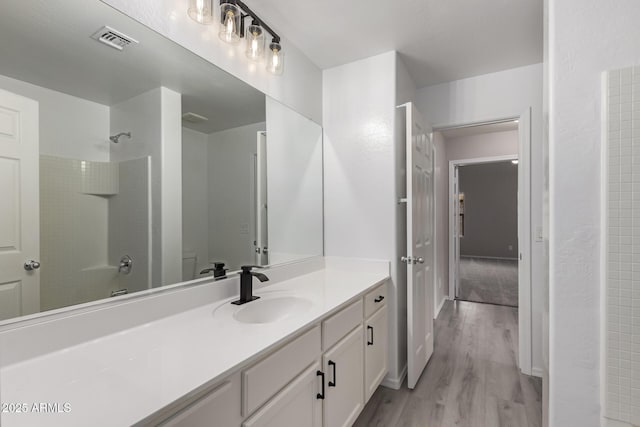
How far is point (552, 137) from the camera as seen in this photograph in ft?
3.67

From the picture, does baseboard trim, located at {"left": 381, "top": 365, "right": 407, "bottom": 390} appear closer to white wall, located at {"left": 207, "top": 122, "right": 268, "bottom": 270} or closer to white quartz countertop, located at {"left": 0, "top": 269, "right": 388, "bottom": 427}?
white quartz countertop, located at {"left": 0, "top": 269, "right": 388, "bottom": 427}

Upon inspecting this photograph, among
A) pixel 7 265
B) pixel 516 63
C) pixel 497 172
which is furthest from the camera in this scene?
pixel 497 172

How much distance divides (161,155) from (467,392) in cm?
238

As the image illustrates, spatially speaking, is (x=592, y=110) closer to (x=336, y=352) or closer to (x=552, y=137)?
(x=552, y=137)

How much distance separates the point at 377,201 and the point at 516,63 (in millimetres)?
1557

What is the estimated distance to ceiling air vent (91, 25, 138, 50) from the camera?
1.02 meters

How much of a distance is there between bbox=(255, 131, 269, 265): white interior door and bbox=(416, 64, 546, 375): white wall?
169 centimetres

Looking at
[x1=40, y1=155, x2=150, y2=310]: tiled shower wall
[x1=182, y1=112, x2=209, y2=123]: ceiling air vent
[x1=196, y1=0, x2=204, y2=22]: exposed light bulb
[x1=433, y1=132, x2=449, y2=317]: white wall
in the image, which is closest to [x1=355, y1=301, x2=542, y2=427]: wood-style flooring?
[x1=433, y1=132, x2=449, y2=317]: white wall

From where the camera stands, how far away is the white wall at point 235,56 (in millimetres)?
1153

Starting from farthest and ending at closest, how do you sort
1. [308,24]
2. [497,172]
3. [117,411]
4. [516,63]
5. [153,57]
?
[497,172] → [516,63] → [308,24] → [153,57] → [117,411]

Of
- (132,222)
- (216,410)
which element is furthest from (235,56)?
(216,410)

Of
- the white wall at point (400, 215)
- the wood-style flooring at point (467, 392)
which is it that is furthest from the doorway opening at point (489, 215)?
the white wall at point (400, 215)

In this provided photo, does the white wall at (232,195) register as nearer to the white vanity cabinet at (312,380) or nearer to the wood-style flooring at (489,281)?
the white vanity cabinet at (312,380)

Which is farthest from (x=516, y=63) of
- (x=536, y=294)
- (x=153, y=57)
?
(x=153, y=57)
